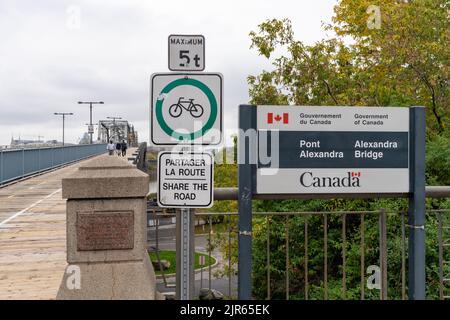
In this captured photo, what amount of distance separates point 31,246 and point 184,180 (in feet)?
18.0

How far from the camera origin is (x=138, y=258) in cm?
443

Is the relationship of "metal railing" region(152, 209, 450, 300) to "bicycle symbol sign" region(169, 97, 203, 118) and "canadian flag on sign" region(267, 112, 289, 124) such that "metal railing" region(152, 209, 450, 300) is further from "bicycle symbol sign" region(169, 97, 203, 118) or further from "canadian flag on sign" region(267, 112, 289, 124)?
"bicycle symbol sign" region(169, 97, 203, 118)

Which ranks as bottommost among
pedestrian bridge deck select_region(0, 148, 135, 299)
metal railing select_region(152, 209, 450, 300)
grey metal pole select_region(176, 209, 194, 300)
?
metal railing select_region(152, 209, 450, 300)

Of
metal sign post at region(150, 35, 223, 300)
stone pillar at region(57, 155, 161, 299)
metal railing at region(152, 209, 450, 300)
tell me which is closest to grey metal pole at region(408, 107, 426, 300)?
metal sign post at region(150, 35, 223, 300)

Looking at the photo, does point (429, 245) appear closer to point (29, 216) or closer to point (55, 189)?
point (29, 216)

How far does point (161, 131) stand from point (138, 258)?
1.42 meters

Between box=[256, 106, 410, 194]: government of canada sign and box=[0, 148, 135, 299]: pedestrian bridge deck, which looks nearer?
box=[256, 106, 410, 194]: government of canada sign

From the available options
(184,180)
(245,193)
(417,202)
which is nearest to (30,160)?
(245,193)

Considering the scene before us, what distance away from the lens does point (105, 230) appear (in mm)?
4359

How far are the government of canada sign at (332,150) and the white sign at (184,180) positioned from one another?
2.29ft

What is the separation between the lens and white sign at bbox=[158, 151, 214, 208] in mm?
3695

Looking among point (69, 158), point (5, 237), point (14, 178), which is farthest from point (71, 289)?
point (69, 158)

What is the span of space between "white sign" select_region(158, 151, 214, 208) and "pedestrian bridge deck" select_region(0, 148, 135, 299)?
2577 mm

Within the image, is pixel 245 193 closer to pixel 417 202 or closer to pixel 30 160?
pixel 417 202
